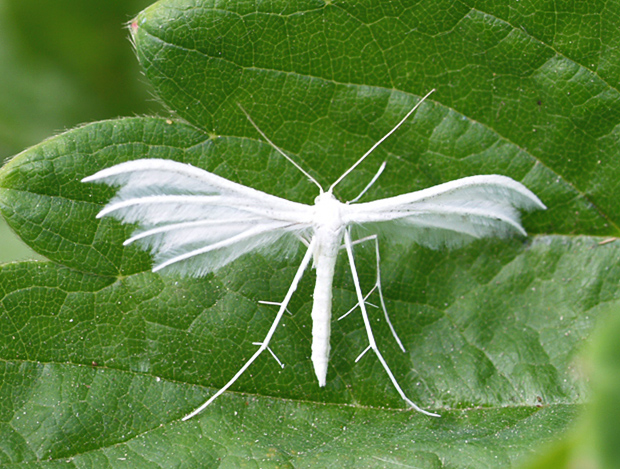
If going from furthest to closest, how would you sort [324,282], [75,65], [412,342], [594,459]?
[75,65], [412,342], [324,282], [594,459]

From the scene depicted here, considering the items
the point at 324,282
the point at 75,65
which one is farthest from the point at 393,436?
the point at 75,65

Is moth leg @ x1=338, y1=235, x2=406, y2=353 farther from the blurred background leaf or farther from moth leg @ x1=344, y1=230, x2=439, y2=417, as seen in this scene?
the blurred background leaf

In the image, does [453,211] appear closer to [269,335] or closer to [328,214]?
[328,214]

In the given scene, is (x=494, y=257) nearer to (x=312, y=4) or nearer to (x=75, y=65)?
(x=312, y=4)

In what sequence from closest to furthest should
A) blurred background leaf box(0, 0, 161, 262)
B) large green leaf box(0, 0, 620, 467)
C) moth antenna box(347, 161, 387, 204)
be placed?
large green leaf box(0, 0, 620, 467) < moth antenna box(347, 161, 387, 204) < blurred background leaf box(0, 0, 161, 262)

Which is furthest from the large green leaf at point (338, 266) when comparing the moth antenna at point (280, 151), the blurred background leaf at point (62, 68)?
the blurred background leaf at point (62, 68)

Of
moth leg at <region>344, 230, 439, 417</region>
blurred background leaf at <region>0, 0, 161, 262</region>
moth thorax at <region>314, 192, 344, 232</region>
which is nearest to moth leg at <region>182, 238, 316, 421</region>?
moth thorax at <region>314, 192, 344, 232</region>
